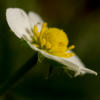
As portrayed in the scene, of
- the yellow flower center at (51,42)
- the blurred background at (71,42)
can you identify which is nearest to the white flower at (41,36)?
the yellow flower center at (51,42)

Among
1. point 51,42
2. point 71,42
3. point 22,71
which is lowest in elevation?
point 71,42

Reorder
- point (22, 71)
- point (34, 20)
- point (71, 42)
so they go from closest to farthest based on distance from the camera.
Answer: point (22, 71) → point (34, 20) → point (71, 42)

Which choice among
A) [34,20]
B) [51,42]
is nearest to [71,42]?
[34,20]

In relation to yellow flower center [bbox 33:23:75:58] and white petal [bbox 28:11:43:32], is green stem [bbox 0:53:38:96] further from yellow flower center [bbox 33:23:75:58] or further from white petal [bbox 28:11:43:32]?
white petal [bbox 28:11:43:32]

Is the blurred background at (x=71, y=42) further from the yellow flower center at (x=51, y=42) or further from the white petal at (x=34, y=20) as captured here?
the yellow flower center at (x=51, y=42)

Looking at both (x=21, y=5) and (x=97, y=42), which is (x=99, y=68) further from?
(x=21, y=5)

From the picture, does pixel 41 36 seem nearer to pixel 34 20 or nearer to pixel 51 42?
pixel 51 42

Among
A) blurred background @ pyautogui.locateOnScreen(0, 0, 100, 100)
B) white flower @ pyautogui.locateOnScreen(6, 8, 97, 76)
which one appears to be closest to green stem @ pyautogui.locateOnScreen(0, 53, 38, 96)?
white flower @ pyautogui.locateOnScreen(6, 8, 97, 76)
